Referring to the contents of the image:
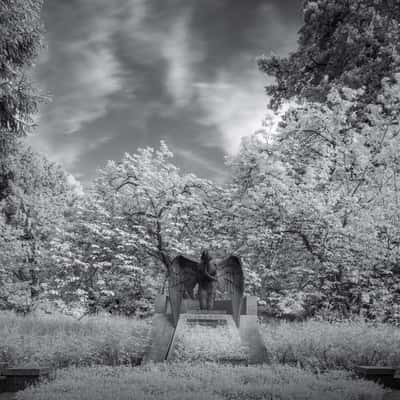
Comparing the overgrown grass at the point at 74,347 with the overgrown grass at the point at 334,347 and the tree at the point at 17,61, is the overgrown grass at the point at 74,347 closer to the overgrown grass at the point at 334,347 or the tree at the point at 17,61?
the overgrown grass at the point at 334,347

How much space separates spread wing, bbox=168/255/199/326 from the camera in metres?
9.27

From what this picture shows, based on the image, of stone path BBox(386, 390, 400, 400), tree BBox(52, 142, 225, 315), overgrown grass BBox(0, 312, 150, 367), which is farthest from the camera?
tree BBox(52, 142, 225, 315)

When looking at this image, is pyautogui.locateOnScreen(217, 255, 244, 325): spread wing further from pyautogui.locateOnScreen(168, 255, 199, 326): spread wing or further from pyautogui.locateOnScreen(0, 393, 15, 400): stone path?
pyautogui.locateOnScreen(0, 393, 15, 400): stone path

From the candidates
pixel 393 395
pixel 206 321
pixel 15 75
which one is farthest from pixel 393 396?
pixel 15 75

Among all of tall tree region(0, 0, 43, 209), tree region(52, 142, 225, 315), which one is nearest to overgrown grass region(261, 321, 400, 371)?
tree region(52, 142, 225, 315)

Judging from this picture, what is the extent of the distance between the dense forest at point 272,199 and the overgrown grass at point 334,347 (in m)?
3.04

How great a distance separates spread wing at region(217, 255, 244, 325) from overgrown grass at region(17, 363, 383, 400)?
2.38 meters

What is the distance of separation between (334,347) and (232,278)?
249 centimetres

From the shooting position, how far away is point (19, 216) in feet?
45.9

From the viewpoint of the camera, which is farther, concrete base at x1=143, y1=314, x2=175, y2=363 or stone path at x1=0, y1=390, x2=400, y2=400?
concrete base at x1=143, y1=314, x2=175, y2=363

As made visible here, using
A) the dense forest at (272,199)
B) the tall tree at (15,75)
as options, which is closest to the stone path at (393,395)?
the dense forest at (272,199)

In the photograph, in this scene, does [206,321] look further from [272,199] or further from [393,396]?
[272,199]

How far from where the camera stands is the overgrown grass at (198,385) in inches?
208

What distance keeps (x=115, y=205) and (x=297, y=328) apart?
926 cm
